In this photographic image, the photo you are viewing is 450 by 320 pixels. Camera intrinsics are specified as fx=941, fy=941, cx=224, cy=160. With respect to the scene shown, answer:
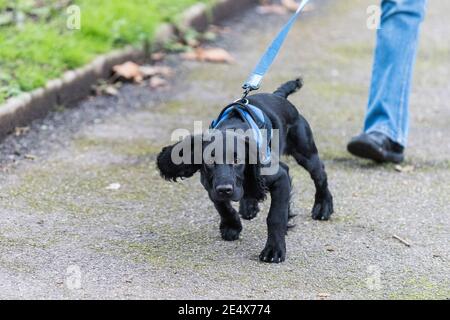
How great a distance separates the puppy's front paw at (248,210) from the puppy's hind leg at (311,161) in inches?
12.2

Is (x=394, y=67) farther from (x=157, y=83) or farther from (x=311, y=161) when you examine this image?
(x=157, y=83)

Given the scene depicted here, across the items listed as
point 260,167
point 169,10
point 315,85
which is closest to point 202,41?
point 169,10

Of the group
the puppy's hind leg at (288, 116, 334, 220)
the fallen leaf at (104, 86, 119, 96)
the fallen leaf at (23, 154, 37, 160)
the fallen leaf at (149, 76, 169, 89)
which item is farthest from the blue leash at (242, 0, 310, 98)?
the fallen leaf at (149, 76, 169, 89)

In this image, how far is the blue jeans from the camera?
5.49 meters

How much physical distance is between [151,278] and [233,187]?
1.71 ft

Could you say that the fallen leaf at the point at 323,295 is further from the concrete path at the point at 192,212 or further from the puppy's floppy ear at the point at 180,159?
the puppy's floppy ear at the point at 180,159

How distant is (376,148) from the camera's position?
5.47 m

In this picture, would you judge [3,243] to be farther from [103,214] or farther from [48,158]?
[48,158]

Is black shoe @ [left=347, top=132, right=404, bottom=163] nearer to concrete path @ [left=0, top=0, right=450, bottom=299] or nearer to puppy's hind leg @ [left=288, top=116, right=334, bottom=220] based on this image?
concrete path @ [left=0, top=0, right=450, bottom=299]

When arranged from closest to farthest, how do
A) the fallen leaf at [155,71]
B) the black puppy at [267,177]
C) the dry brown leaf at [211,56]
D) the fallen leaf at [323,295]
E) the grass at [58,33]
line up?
the fallen leaf at [323,295] < the black puppy at [267,177] < the grass at [58,33] < the fallen leaf at [155,71] < the dry brown leaf at [211,56]

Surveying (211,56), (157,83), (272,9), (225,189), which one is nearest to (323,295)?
(225,189)

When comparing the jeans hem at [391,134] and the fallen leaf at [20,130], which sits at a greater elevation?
the jeans hem at [391,134]

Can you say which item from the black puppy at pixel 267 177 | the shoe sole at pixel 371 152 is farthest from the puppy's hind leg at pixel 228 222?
the shoe sole at pixel 371 152

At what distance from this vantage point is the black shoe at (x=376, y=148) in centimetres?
548
